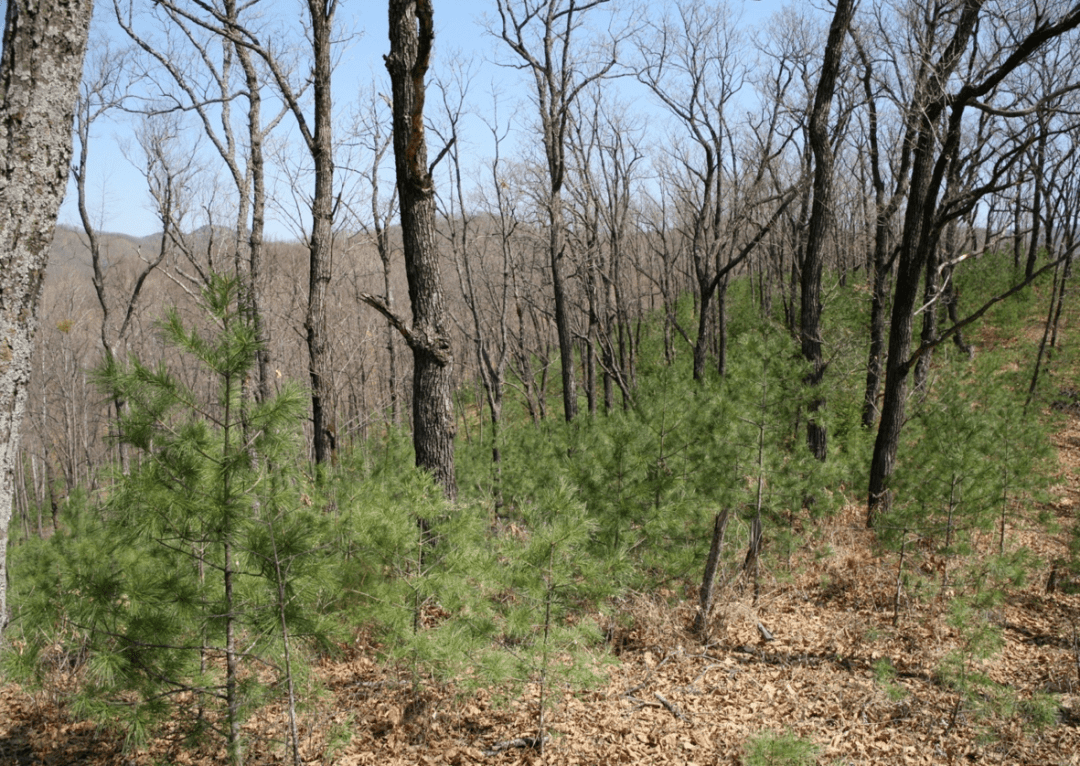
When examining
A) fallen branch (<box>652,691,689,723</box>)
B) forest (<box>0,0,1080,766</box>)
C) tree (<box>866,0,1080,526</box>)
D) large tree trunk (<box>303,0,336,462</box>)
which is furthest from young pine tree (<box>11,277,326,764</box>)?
tree (<box>866,0,1080,526</box>)

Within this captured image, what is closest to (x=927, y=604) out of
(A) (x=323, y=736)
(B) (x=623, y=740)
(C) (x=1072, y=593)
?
(C) (x=1072, y=593)

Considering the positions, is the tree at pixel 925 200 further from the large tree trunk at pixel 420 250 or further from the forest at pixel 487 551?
the large tree trunk at pixel 420 250

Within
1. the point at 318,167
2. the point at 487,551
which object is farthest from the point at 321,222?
the point at 487,551

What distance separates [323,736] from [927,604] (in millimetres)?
5397

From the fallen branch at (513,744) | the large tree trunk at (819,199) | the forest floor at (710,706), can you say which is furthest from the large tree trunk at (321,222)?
the large tree trunk at (819,199)

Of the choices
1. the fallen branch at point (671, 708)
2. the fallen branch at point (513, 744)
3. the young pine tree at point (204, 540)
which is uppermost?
the young pine tree at point (204, 540)

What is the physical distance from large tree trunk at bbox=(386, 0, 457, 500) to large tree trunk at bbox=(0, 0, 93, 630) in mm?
2702

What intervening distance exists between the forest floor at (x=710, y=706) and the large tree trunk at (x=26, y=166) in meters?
2.13

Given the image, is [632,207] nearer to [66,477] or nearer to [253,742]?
[253,742]

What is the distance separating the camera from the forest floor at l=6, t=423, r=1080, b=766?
3844 millimetres

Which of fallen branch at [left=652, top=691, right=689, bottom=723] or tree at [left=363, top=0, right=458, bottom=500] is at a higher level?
tree at [left=363, top=0, right=458, bottom=500]

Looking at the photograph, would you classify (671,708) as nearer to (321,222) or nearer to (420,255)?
(420,255)

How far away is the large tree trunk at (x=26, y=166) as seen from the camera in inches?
87.4

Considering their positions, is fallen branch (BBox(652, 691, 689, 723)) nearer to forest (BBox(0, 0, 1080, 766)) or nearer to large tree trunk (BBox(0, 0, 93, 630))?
forest (BBox(0, 0, 1080, 766))
